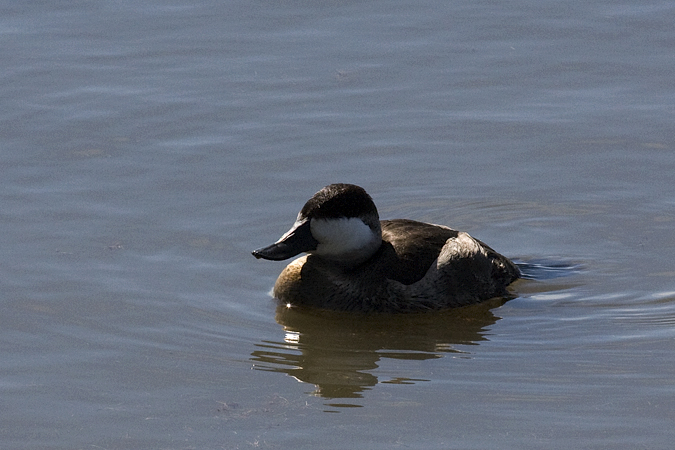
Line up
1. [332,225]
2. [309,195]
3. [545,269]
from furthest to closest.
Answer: [309,195], [545,269], [332,225]

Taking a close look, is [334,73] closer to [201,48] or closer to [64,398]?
[201,48]

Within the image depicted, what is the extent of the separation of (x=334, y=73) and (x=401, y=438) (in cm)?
624

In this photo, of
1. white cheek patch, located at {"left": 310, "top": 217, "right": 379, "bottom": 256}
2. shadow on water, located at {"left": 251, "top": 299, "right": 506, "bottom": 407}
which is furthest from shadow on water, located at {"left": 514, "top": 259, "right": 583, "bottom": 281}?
white cheek patch, located at {"left": 310, "top": 217, "right": 379, "bottom": 256}

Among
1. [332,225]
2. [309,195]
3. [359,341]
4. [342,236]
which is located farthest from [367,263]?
[309,195]

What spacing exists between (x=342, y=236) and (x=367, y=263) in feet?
0.97

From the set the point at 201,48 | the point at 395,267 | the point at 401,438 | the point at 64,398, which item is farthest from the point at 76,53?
the point at 401,438

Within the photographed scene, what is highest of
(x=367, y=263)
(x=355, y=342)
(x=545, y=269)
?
(x=367, y=263)

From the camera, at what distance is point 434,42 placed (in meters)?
12.4

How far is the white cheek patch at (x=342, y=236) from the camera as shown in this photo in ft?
26.9

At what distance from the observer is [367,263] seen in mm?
8414

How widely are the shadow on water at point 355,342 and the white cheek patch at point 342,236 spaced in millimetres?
446

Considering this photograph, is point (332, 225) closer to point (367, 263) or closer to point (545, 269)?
point (367, 263)

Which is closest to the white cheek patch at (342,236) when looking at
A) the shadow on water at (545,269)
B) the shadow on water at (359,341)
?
the shadow on water at (359,341)

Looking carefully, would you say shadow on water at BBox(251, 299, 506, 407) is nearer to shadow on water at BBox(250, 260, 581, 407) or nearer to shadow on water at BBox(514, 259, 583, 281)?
shadow on water at BBox(250, 260, 581, 407)
